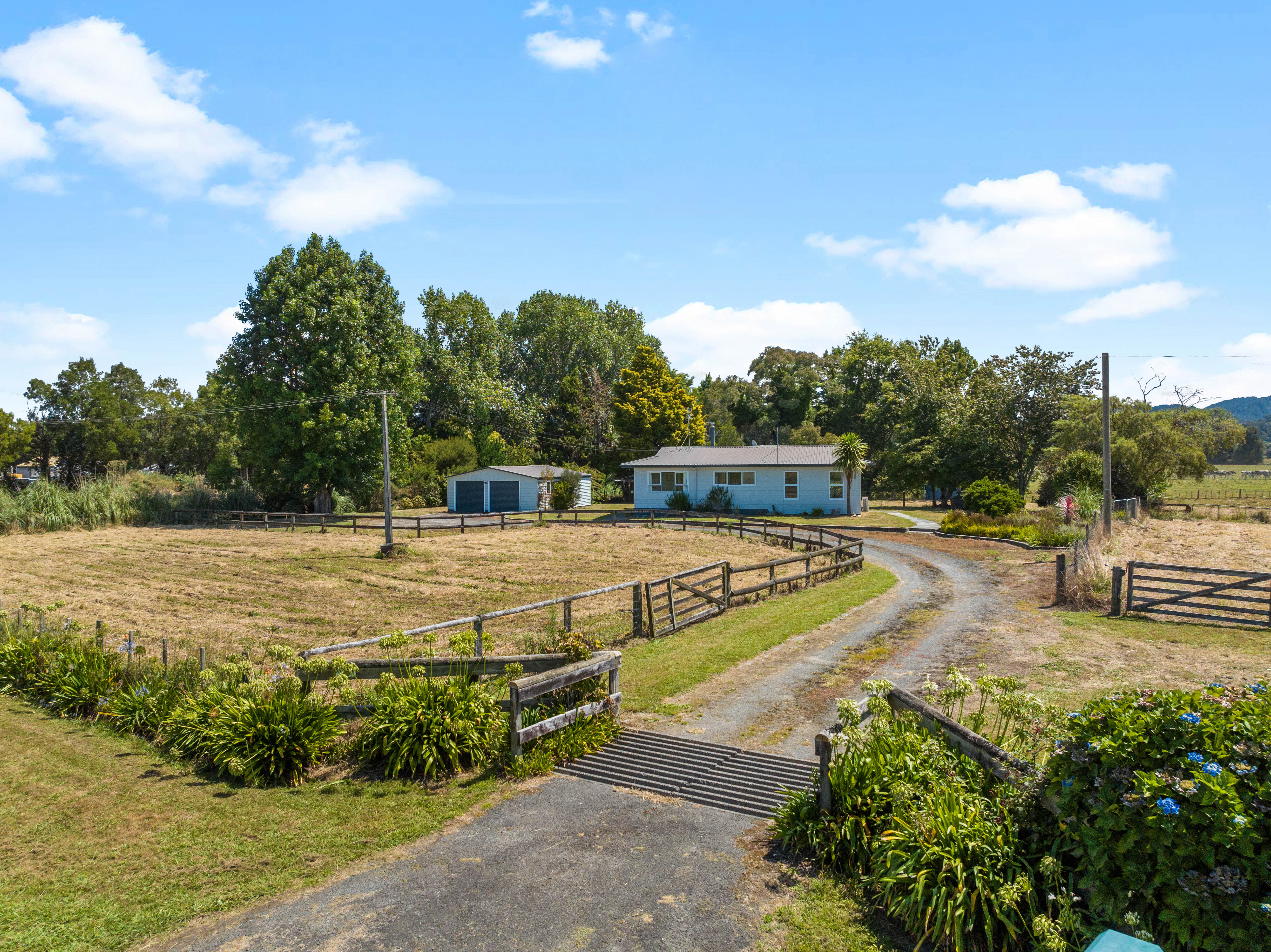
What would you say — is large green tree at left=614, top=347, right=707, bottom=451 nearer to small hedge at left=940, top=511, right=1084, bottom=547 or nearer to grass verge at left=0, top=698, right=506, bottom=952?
small hedge at left=940, top=511, right=1084, bottom=547

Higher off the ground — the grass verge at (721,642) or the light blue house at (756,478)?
the light blue house at (756,478)

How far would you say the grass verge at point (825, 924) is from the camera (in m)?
5.10

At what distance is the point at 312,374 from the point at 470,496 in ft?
44.9

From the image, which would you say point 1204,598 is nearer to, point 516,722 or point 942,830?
point 942,830

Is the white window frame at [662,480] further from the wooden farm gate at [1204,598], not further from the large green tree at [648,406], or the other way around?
the wooden farm gate at [1204,598]

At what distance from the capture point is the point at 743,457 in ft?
160

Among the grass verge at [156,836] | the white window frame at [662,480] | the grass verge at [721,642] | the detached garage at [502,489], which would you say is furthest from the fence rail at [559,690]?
the detached garage at [502,489]

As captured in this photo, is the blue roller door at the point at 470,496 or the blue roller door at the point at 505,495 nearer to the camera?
the blue roller door at the point at 505,495

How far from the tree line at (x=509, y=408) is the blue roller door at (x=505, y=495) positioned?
22.4 ft

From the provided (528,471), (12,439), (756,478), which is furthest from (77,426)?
(756,478)

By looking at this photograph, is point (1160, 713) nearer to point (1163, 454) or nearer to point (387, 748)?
point (387, 748)

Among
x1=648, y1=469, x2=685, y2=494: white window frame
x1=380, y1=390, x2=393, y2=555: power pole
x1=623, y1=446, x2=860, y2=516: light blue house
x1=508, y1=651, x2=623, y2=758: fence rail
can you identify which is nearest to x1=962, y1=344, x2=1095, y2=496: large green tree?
x1=623, y1=446, x2=860, y2=516: light blue house

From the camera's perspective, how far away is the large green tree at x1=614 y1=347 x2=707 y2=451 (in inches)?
2712

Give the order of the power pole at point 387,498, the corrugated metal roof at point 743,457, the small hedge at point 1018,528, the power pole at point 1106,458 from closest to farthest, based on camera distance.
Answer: the power pole at point 1106,458 → the power pole at point 387,498 → the small hedge at point 1018,528 → the corrugated metal roof at point 743,457
